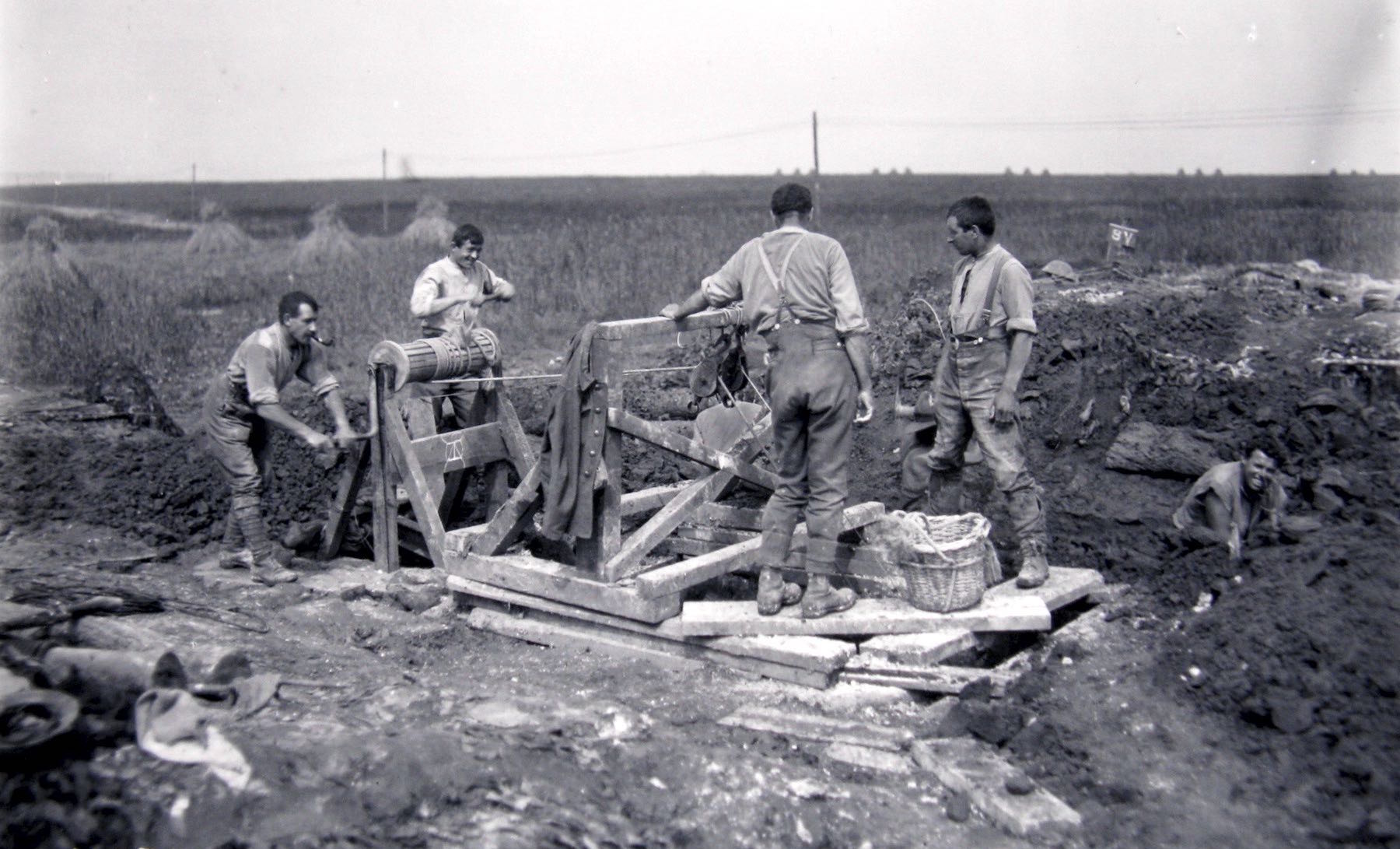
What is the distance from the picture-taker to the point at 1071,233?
23375mm

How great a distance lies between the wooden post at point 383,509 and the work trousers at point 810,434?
2.76 meters

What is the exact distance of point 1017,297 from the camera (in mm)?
5797

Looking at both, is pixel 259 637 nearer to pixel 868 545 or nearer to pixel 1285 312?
pixel 868 545

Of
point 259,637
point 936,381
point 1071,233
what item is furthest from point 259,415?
point 1071,233

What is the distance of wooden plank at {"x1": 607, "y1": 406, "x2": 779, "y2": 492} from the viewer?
590 cm

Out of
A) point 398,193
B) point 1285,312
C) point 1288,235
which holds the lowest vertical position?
point 1285,312

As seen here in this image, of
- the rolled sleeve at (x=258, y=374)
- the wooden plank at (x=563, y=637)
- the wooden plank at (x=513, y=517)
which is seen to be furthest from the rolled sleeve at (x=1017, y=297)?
the rolled sleeve at (x=258, y=374)

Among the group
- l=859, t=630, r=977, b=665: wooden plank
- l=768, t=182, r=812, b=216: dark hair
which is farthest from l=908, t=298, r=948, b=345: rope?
l=859, t=630, r=977, b=665: wooden plank

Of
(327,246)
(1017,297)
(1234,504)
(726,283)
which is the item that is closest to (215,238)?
(327,246)

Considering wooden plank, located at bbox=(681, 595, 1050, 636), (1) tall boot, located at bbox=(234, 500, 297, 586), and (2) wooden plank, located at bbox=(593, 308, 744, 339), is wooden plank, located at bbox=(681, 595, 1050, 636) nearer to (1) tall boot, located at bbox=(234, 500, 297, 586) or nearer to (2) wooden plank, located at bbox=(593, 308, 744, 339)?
(2) wooden plank, located at bbox=(593, 308, 744, 339)

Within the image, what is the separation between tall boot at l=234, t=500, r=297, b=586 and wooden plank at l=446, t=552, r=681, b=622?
1293mm

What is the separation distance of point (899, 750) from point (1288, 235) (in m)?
17.2

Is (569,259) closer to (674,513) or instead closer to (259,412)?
(259,412)

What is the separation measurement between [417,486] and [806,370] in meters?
2.80
